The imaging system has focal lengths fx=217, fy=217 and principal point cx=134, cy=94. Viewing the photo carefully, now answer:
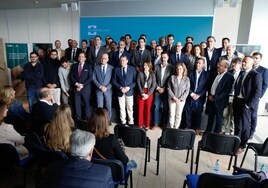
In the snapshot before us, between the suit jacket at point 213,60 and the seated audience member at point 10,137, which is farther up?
the suit jacket at point 213,60

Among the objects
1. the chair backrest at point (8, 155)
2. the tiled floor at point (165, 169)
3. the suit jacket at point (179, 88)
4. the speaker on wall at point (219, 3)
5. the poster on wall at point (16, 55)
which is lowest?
the tiled floor at point (165, 169)

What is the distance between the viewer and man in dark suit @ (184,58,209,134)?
437cm

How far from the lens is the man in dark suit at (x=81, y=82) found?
188 inches

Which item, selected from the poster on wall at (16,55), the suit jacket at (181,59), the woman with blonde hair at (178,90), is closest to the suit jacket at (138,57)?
the suit jacket at (181,59)

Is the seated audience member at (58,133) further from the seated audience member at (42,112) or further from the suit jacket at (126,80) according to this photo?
the suit jacket at (126,80)

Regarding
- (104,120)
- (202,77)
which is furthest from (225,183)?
(202,77)

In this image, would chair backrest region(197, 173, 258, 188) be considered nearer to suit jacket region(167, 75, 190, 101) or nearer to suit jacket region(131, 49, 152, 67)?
suit jacket region(167, 75, 190, 101)

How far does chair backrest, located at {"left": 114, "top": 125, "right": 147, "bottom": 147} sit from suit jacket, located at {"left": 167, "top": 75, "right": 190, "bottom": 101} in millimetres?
1656

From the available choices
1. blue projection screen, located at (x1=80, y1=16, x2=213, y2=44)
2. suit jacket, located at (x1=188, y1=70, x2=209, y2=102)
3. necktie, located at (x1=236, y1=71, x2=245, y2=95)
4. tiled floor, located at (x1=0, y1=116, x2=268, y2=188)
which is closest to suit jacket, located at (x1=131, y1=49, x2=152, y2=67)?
suit jacket, located at (x1=188, y1=70, x2=209, y2=102)

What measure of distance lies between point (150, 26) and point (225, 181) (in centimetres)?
681

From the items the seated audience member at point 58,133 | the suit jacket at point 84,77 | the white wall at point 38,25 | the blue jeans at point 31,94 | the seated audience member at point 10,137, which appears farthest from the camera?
the white wall at point 38,25

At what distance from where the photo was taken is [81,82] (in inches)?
189

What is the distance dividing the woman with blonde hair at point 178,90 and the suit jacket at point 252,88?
3.43ft

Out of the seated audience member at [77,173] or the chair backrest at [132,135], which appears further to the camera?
the chair backrest at [132,135]
